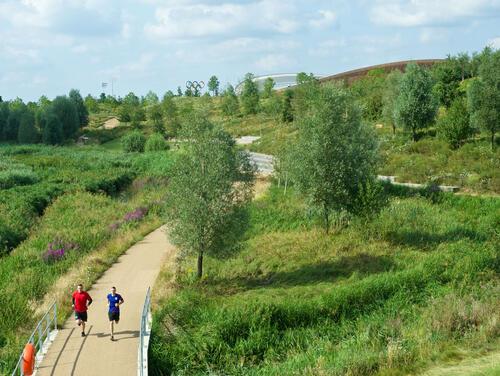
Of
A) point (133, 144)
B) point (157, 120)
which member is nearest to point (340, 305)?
point (133, 144)

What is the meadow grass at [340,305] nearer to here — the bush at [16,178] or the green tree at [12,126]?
the bush at [16,178]

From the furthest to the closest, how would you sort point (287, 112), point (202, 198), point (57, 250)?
point (287, 112), point (57, 250), point (202, 198)

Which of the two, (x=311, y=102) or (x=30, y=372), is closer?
(x=30, y=372)

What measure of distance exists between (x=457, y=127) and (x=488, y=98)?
3891 millimetres

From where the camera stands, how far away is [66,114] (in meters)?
93.1

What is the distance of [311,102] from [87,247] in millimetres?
13816

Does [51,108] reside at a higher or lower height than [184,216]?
higher

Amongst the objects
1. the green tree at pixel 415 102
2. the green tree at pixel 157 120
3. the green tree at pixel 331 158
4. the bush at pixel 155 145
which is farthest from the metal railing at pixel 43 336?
the green tree at pixel 157 120

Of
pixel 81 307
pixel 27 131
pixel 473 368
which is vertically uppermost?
pixel 27 131

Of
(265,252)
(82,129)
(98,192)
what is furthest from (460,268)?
(82,129)

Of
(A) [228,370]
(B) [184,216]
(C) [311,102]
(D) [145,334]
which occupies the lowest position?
(A) [228,370]

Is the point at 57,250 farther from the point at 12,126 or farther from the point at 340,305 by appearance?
the point at 12,126

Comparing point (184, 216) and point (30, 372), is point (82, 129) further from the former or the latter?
point (30, 372)

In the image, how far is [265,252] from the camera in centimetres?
2750
